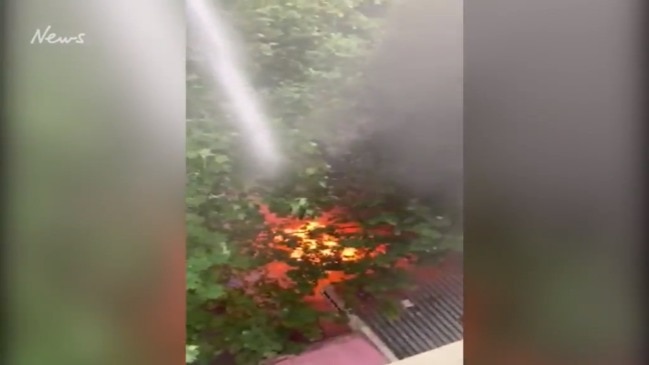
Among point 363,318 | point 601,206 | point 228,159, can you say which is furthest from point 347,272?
point 601,206

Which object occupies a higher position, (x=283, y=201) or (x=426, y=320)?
(x=283, y=201)

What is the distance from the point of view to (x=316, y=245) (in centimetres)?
103

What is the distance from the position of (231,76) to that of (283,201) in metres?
0.21

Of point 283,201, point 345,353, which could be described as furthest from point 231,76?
point 345,353

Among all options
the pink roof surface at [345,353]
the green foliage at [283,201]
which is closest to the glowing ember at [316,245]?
the green foliage at [283,201]

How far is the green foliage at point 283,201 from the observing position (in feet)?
3.36

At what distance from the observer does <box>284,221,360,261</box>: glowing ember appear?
3.36 feet

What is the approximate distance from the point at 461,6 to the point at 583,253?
402mm

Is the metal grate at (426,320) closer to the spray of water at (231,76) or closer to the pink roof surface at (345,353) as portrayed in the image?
the pink roof surface at (345,353)

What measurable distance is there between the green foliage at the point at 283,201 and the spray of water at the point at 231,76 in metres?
0.02

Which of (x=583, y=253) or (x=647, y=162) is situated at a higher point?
(x=647, y=162)

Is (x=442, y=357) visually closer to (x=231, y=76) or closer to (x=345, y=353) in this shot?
(x=345, y=353)

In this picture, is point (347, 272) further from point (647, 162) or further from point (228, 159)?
point (647, 162)

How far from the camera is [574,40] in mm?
989
